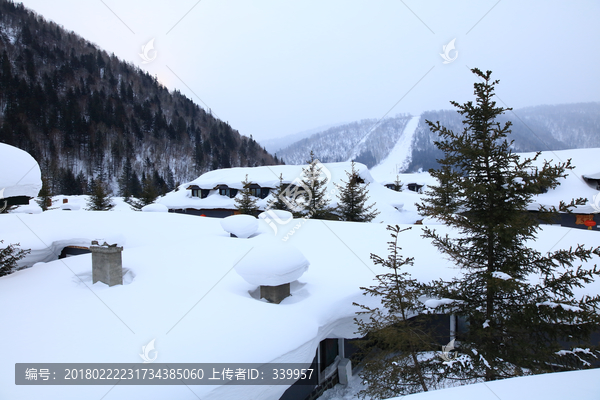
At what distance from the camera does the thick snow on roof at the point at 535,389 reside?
2.53 metres

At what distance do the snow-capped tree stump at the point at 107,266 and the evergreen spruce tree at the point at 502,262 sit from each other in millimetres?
6722

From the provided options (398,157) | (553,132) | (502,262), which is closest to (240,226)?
(502,262)

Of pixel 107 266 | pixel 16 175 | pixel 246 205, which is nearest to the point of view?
pixel 16 175

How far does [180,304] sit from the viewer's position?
620 cm

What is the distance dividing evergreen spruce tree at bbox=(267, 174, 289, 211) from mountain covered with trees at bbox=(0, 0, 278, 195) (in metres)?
52.6

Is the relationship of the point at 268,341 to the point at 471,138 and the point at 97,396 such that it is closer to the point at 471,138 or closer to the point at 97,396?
the point at 97,396

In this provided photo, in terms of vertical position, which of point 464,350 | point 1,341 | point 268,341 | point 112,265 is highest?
point 112,265

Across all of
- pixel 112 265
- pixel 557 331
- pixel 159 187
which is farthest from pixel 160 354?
pixel 159 187

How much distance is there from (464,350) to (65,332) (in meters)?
7.05

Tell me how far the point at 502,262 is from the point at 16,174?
927 cm

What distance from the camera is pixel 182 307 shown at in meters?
6.08

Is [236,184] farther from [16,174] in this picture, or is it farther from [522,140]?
[522,140]

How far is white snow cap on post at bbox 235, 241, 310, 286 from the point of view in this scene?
656 cm

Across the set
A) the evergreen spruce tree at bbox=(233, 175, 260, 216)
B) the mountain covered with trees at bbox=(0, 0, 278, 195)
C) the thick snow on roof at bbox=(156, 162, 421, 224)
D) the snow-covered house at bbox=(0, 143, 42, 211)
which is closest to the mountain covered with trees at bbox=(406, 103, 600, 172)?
the thick snow on roof at bbox=(156, 162, 421, 224)
